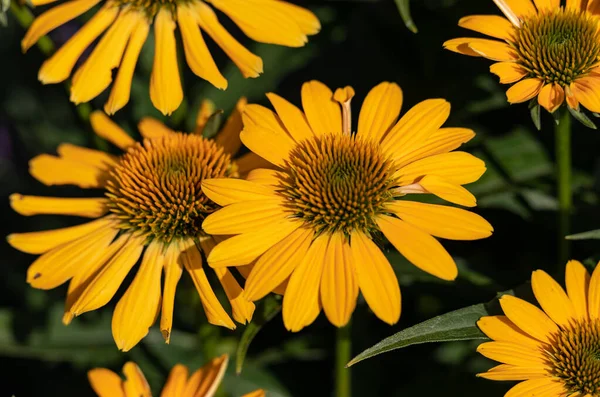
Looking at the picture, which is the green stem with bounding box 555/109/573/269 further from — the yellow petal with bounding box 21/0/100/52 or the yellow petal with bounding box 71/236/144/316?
the yellow petal with bounding box 21/0/100/52

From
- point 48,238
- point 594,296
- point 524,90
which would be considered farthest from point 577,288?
point 48,238

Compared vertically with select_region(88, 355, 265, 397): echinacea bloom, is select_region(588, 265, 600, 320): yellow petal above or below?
above

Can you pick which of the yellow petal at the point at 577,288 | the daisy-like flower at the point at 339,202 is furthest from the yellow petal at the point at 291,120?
the yellow petal at the point at 577,288

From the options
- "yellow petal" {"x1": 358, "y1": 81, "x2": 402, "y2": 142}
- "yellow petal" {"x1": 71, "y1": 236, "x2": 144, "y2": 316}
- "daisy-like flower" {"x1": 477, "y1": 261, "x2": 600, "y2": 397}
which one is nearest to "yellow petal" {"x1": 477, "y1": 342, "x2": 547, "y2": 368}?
"daisy-like flower" {"x1": 477, "y1": 261, "x2": 600, "y2": 397}

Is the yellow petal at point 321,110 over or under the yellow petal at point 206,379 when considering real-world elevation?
over

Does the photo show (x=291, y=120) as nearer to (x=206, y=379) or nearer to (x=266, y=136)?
A: (x=266, y=136)

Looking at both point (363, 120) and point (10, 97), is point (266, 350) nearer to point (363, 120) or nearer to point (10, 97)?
point (363, 120)

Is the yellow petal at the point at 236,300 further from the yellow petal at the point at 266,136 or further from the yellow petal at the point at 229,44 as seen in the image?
the yellow petal at the point at 229,44
